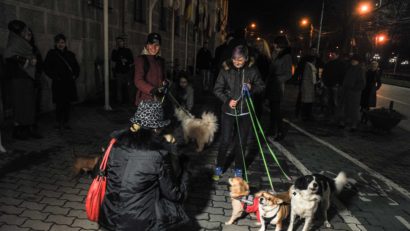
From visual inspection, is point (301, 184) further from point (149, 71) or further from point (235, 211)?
point (149, 71)

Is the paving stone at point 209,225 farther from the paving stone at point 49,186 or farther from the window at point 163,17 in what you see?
the window at point 163,17

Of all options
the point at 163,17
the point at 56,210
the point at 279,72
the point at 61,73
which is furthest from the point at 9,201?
the point at 163,17

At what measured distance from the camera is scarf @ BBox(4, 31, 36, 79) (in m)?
5.81

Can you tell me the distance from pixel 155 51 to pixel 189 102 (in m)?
2.05

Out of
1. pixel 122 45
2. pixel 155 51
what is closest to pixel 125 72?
pixel 122 45

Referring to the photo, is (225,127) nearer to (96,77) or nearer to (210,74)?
(96,77)

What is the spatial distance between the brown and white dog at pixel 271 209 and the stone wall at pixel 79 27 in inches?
239

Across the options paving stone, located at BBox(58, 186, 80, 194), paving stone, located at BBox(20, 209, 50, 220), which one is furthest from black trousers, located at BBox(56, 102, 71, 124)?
paving stone, located at BBox(20, 209, 50, 220)

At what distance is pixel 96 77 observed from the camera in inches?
435

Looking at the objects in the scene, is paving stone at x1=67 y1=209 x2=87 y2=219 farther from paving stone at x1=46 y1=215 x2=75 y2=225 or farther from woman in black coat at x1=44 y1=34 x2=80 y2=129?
woman in black coat at x1=44 y1=34 x2=80 y2=129

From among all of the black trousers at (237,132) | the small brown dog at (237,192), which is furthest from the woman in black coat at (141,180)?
the black trousers at (237,132)

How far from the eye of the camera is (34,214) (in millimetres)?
3820

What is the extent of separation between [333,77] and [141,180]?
28.1 feet

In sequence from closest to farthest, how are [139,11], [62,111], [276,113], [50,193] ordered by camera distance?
[50,193], [62,111], [276,113], [139,11]
